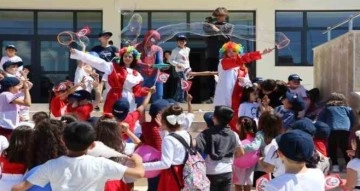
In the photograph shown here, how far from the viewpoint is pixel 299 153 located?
4094 millimetres

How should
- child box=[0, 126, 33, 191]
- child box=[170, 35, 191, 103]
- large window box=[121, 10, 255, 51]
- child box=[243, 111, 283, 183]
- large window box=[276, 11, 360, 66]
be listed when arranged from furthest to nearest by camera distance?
large window box=[276, 11, 360, 66] → large window box=[121, 10, 255, 51] → child box=[170, 35, 191, 103] → child box=[243, 111, 283, 183] → child box=[0, 126, 33, 191]

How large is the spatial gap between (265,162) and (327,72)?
22.1ft

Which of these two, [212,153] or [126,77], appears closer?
[212,153]

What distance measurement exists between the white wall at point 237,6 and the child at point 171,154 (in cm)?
1414

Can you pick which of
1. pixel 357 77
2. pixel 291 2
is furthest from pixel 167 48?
pixel 357 77

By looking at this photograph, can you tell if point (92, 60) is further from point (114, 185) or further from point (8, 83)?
point (114, 185)

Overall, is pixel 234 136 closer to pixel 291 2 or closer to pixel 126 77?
pixel 126 77

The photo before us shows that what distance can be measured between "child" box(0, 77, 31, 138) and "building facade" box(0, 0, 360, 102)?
36.8ft

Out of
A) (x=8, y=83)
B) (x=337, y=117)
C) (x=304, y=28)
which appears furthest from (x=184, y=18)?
(x=8, y=83)

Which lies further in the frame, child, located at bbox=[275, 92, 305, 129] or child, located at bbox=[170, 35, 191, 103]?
child, located at bbox=[170, 35, 191, 103]

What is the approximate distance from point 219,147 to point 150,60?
14.7ft

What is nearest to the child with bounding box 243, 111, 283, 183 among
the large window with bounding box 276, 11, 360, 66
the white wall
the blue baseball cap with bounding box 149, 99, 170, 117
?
the blue baseball cap with bounding box 149, 99, 170, 117

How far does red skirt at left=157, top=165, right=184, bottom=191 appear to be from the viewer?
600 cm

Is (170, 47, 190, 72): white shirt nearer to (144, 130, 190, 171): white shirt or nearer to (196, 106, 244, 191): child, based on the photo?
(196, 106, 244, 191): child
